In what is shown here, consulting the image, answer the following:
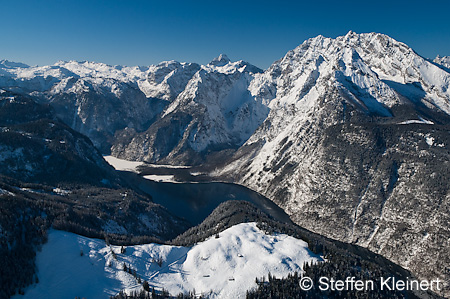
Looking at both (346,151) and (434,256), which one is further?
(346,151)

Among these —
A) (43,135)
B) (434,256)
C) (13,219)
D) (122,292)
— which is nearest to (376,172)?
(434,256)

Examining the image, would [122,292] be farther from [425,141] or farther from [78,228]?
[425,141]

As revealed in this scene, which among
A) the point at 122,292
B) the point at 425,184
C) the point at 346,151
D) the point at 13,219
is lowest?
the point at 122,292

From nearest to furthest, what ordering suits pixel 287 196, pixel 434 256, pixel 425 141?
pixel 434 256 → pixel 425 141 → pixel 287 196

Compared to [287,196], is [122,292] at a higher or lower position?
lower

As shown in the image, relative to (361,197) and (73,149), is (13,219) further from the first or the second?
(361,197)

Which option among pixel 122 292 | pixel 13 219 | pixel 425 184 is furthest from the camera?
pixel 425 184

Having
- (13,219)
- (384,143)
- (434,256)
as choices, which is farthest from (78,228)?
(384,143)
